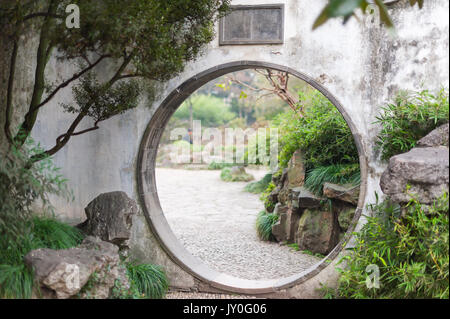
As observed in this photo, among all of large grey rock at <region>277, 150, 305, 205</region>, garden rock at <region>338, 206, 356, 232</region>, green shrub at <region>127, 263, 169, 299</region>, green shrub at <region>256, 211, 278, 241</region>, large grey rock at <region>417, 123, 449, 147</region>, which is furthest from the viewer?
green shrub at <region>256, 211, 278, 241</region>

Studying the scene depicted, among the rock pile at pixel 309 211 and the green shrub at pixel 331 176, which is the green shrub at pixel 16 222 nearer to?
the rock pile at pixel 309 211

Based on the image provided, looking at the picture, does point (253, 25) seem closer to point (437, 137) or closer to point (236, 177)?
point (437, 137)

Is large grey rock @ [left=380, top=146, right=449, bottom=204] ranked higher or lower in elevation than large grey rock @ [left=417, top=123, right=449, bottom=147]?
lower

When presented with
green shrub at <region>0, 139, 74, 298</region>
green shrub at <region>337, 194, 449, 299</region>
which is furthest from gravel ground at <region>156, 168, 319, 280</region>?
green shrub at <region>0, 139, 74, 298</region>

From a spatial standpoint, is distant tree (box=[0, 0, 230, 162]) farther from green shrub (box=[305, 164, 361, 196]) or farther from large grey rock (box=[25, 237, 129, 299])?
green shrub (box=[305, 164, 361, 196])

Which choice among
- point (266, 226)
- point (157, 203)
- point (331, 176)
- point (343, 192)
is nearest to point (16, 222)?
point (157, 203)

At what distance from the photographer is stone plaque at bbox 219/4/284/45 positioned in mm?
4191

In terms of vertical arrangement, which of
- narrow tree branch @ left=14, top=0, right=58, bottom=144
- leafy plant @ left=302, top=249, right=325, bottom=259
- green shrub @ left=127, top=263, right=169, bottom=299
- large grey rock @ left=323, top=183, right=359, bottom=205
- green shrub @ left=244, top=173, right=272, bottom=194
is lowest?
leafy plant @ left=302, top=249, right=325, bottom=259

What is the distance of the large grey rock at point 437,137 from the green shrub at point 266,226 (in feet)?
12.5

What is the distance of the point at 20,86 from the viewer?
13.5 feet

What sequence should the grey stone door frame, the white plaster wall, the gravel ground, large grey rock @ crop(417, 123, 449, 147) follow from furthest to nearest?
the gravel ground → the grey stone door frame → the white plaster wall → large grey rock @ crop(417, 123, 449, 147)

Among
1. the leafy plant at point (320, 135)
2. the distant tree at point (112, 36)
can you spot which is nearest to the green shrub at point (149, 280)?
the distant tree at point (112, 36)

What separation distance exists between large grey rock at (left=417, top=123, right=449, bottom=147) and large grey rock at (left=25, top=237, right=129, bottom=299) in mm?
2443

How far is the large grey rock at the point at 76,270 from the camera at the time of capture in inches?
120
